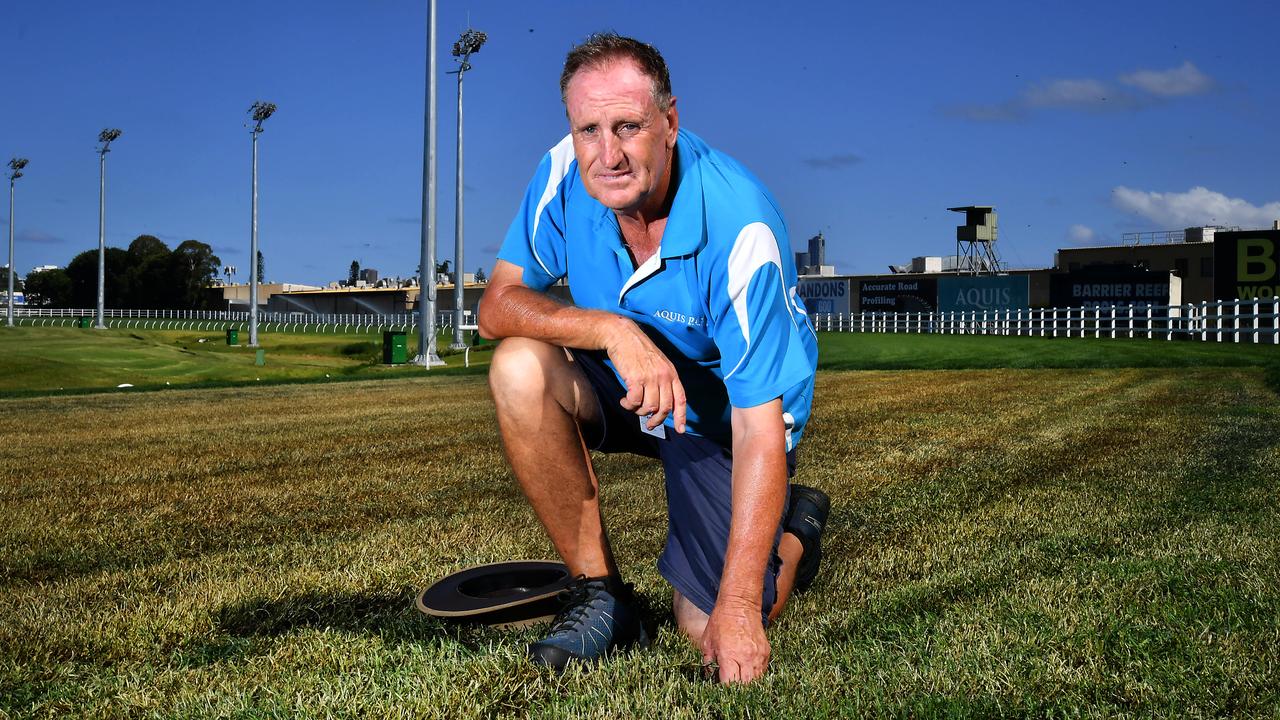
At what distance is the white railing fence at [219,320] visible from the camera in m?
78.9

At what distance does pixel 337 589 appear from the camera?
3.70 meters

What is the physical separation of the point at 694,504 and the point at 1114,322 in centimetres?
4241

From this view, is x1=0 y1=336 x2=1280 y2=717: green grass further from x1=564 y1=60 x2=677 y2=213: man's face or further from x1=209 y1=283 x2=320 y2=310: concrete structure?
x1=209 y1=283 x2=320 y2=310: concrete structure

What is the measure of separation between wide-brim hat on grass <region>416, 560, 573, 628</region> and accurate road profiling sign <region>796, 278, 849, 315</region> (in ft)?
235

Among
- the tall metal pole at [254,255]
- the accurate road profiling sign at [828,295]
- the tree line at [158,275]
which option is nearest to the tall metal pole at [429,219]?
the tall metal pole at [254,255]

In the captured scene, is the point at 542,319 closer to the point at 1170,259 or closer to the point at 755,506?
the point at 755,506

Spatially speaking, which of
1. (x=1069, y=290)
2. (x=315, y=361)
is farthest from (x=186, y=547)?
Answer: (x=1069, y=290)

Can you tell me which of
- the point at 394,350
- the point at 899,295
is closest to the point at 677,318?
the point at 394,350

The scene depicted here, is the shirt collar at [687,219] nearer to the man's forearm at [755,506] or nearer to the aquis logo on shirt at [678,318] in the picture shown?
the aquis logo on shirt at [678,318]

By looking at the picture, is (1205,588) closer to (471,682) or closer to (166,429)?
(471,682)

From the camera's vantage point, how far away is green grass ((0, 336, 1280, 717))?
103 inches

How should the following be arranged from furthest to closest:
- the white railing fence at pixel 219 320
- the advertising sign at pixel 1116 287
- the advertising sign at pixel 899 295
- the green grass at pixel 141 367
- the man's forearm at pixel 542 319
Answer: the white railing fence at pixel 219 320
the advertising sign at pixel 899 295
the advertising sign at pixel 1116 287
the green grass at pixel 141 367
the man's forearm at pixel 542 319

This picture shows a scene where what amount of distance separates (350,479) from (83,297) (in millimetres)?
128820

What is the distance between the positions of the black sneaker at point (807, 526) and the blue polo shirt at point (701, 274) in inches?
19.2
